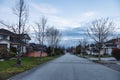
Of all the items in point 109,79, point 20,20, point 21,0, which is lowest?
point 109,79

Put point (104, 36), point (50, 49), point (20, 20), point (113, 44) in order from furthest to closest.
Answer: point (113, 44) → point (50, 49) → point (104, 36) → point (20, 20)

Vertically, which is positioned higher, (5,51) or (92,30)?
(92,30)

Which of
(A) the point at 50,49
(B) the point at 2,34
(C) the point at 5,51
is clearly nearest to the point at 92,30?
(B) the point at 2,34

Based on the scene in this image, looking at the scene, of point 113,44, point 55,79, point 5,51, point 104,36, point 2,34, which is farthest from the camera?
point 113,44

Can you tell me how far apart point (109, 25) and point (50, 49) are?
173ft

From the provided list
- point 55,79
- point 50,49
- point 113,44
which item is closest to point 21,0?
point 55,79

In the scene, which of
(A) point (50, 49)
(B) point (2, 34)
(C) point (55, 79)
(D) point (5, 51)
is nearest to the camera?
(C) point (55, 79)

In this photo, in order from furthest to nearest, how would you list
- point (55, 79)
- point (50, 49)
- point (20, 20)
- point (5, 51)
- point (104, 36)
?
1. point (50, 49)
2. point (104, 36)
3. point (20, 20)
4. point (5, 51)
5. point (55, 79)

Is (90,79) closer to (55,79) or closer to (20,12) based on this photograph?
(55,79)

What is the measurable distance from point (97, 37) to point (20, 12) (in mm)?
23323

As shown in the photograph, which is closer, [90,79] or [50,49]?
[90,79]

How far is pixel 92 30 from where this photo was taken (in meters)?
54.1

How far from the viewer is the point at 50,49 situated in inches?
4043

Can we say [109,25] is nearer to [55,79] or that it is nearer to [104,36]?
[104,36]
